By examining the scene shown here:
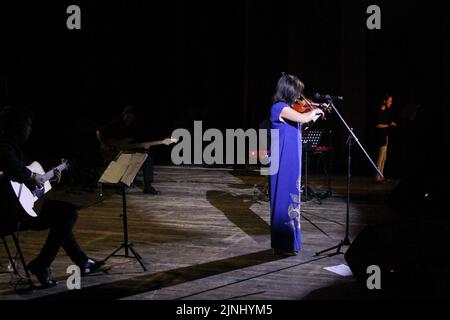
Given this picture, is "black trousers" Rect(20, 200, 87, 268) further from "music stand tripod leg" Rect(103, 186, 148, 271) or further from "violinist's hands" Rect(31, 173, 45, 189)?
"music stand tripod leg" Rect(103, 186, 148, 271)

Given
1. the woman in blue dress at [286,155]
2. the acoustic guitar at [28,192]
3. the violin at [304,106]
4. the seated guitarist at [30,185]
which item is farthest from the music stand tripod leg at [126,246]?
the violin at [304,106]

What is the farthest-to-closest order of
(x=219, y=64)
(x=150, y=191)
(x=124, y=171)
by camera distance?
(x=219, y=64), (x=150, y=191), (x=124, y=171)

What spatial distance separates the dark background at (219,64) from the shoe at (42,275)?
6004mm

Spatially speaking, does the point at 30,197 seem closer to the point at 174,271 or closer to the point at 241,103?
the point at 174,271

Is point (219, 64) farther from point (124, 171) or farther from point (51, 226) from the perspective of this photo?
point (51, 226)

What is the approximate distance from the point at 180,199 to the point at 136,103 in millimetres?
5127

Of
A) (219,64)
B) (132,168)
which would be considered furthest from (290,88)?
(219,64)

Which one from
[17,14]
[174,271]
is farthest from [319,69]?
[174,271]

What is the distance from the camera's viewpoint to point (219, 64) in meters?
13.6

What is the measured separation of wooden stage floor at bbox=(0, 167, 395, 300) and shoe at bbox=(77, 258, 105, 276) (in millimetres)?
75

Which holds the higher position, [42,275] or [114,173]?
[114,173]

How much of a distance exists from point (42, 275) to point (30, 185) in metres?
0.74

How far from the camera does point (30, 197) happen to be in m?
4.74
